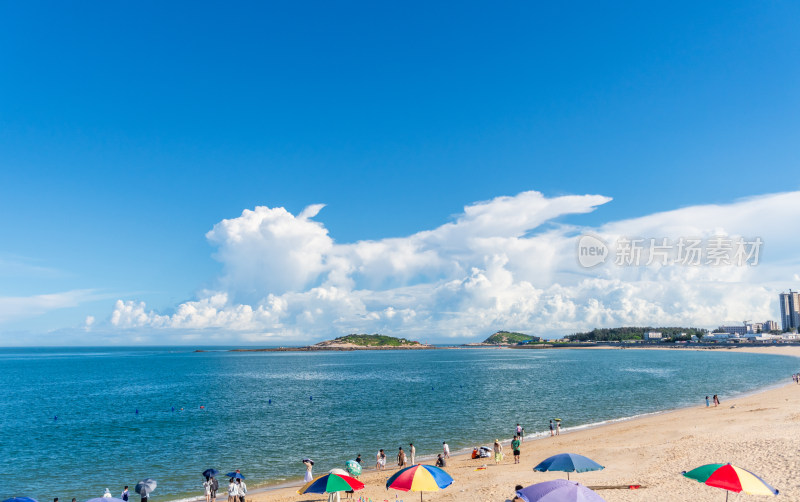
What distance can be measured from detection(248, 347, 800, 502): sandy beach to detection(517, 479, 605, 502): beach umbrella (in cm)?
1079

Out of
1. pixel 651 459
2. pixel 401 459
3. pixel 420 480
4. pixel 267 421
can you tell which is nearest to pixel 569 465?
pixel 420 480

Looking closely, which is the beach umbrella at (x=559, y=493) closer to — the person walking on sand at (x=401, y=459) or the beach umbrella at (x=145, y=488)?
the beach umbrella at (x=145, y=488)

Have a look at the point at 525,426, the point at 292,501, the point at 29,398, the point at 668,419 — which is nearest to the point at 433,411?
the point at 525,426

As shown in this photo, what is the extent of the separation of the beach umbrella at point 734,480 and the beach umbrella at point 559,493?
4.64 m

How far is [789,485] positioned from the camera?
2298 cm

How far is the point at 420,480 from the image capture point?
61.4 feet

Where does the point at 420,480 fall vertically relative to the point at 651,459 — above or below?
above

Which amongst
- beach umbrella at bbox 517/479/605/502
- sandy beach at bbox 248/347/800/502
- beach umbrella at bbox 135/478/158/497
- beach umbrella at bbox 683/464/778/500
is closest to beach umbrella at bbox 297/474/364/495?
sandy beach at bbox 248/347/800/502

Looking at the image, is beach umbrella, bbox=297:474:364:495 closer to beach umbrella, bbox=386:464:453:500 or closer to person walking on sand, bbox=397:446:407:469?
beach umbrella, bbox=386:464:453:500

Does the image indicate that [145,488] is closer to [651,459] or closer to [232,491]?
[232,491]

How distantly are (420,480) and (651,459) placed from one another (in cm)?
2200

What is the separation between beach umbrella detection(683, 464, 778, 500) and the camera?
15266mm

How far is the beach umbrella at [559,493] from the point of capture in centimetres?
1420

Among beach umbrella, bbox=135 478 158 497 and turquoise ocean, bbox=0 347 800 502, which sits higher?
beach umbrella, bbox=135 478 158 497
